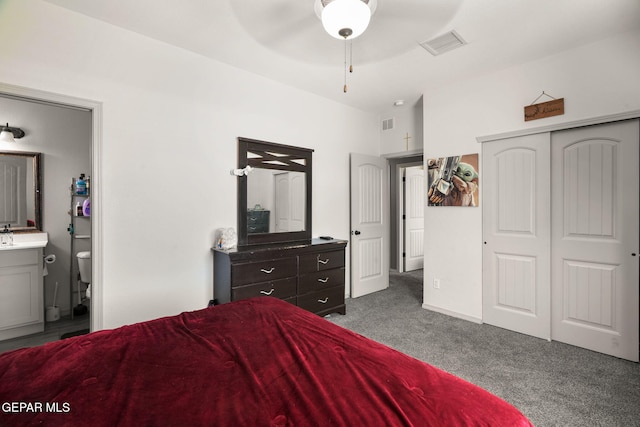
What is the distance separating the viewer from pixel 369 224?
14.5ft

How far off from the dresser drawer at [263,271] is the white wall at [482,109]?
186 cm

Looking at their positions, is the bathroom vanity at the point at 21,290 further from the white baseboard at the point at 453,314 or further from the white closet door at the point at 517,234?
the white closet door at the point at 517,234

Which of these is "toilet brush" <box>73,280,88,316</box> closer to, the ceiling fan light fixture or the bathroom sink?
the bathroom sink

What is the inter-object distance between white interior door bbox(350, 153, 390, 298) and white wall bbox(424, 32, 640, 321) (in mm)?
872

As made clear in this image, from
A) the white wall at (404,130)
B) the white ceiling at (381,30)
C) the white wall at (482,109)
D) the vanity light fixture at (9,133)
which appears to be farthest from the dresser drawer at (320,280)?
the vanity light fixture at (9,133)

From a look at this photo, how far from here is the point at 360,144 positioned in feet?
14.7

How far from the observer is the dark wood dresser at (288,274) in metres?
2.74

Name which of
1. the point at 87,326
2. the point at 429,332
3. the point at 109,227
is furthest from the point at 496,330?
the point at 87,326

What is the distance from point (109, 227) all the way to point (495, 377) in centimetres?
327

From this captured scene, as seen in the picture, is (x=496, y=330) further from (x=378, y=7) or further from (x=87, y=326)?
(x=87, y=326)

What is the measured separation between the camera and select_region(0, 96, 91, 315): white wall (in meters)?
3.25

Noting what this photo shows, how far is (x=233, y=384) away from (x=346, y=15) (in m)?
1.90

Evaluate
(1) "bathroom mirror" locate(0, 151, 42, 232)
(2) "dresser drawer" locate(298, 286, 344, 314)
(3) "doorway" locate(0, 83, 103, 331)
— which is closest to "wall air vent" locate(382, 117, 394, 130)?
(2) "dresser drawer" locate(298, 286, 344, 314)

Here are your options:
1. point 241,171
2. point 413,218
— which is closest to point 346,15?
point 241,171
